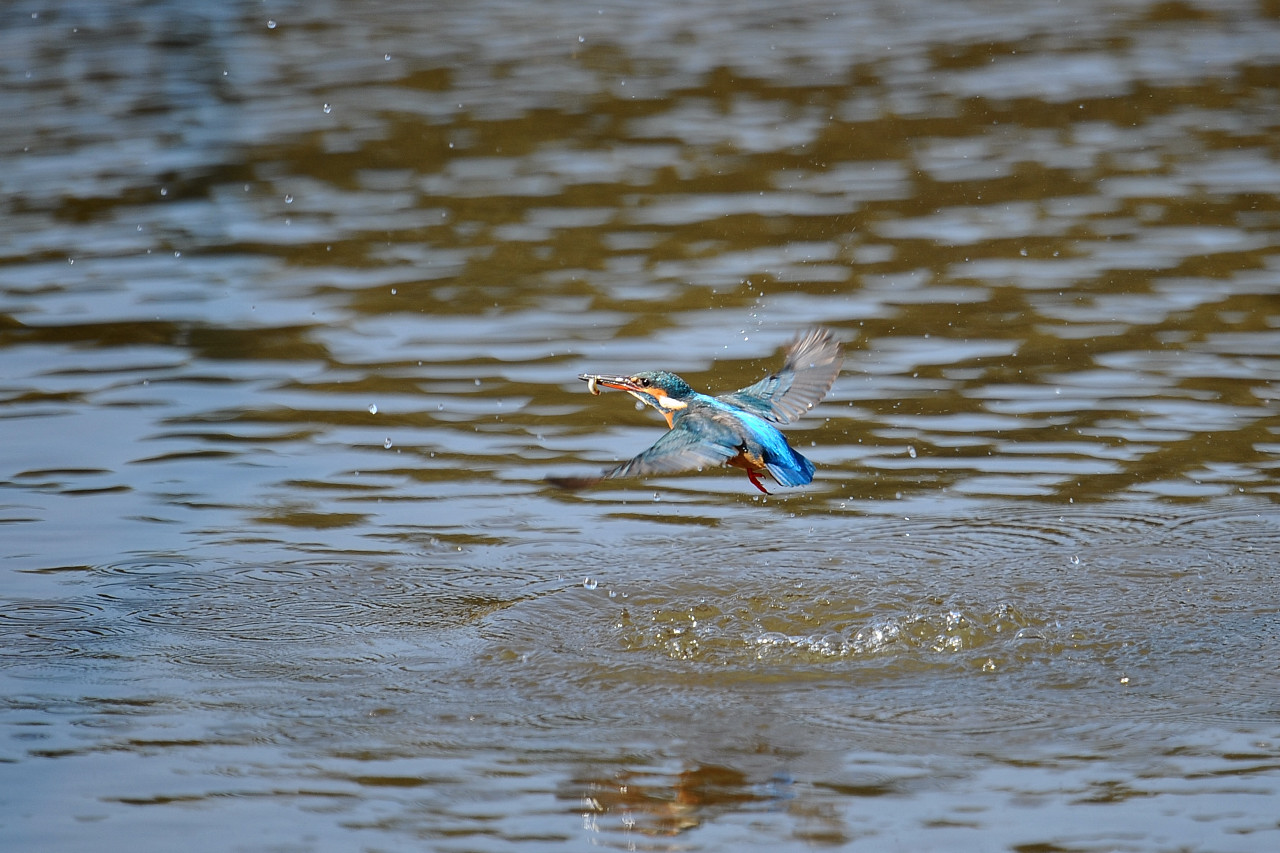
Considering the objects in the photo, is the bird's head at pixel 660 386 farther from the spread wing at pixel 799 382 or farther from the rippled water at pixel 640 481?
the rippled water at pixel 640 481

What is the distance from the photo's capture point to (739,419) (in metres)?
4.87

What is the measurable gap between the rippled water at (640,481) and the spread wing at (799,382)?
9 cm

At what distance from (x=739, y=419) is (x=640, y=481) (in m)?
2.00

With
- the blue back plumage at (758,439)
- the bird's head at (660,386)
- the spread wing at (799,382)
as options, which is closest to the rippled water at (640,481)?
the spread wing at (799,382)

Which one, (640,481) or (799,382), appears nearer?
(799,382)

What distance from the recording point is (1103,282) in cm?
855

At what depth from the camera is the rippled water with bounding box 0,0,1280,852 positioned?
170 inches

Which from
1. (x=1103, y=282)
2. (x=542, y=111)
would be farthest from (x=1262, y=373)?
(x=542, y=111)

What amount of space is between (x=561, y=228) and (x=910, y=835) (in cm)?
640

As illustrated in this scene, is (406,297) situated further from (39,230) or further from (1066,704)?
(1066,704)

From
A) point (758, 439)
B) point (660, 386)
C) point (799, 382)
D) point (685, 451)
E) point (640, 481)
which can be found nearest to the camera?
point (685, 451)

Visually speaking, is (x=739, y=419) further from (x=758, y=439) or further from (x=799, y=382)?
(x=799, y=382)

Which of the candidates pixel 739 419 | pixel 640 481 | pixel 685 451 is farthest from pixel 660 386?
pixel 640 481

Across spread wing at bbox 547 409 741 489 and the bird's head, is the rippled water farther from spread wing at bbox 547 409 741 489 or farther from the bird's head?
spread wing at bbox 547 409 741 489
